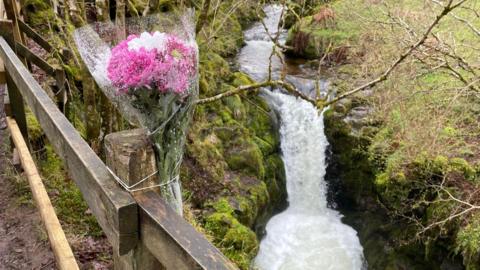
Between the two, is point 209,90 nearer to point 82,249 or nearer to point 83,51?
point 82,249

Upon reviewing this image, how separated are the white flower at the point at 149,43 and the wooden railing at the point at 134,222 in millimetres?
492

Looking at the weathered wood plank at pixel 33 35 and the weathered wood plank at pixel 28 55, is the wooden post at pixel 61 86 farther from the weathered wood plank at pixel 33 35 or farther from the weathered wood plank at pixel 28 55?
the weathered wood plank at pixel 33 35

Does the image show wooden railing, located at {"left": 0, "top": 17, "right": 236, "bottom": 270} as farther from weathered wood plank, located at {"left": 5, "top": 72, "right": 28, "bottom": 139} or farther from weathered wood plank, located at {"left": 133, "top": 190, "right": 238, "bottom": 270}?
weathered wood plank, located at {"left": 5, "top": 72, "right": 28, "bottom": 139}

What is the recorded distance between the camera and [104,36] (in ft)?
8.75

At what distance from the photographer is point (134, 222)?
4.87 ft

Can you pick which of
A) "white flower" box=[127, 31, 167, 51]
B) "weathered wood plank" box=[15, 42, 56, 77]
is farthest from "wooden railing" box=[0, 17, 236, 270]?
"weathered wood plank" box=[15, 42, 56, 77]

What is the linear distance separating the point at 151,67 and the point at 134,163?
0.35m

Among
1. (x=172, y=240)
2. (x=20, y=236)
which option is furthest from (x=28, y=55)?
(x=172, y=240)

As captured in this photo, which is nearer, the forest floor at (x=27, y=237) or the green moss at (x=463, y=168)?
the forest floor at (x=27, y=237)

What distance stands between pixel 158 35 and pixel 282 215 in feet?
28.5

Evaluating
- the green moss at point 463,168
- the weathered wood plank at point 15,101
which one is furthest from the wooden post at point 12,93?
the green moss at point 463,168

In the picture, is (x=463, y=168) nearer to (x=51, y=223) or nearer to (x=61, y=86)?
(x=61, y=86)

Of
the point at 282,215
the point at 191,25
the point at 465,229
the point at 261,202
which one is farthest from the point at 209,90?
the point at 191,25

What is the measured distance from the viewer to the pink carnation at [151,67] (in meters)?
1.59
